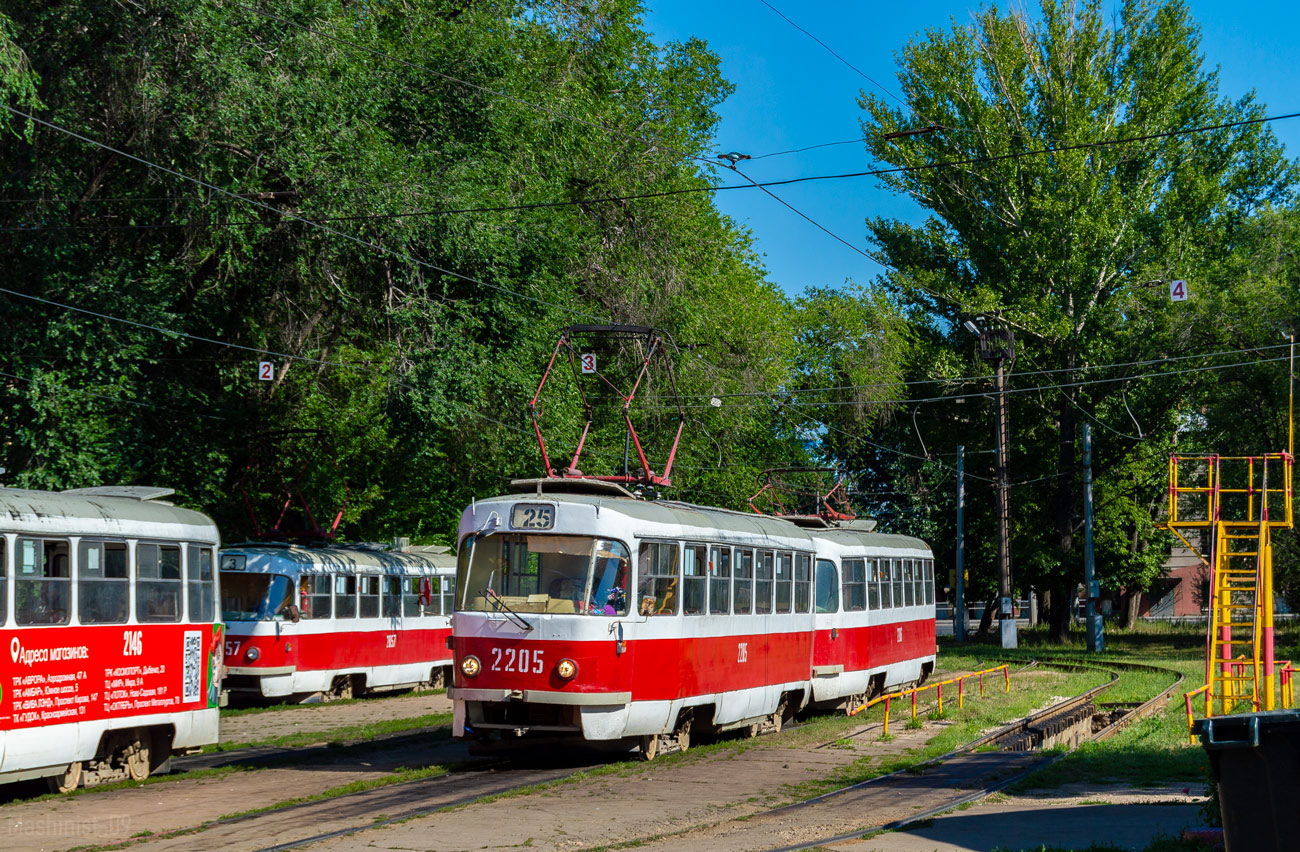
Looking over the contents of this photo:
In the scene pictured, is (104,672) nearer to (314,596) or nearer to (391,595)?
(314,596)

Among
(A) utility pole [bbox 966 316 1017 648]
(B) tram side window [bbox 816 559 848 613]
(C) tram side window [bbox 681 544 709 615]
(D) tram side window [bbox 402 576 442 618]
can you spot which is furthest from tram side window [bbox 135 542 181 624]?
(A) utility pole [bbox 966 316 1017 648]

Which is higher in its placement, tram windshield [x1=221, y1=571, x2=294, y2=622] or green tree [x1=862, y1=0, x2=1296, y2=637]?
green tree [x1=862, y1=0, x2=1296, y2=637]

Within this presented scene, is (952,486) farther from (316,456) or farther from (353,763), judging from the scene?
(353,763)

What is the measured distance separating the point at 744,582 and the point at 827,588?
4109 millimetres

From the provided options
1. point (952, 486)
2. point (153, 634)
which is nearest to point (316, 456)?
point (153, 634)

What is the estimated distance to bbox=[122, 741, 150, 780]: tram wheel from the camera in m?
14.9

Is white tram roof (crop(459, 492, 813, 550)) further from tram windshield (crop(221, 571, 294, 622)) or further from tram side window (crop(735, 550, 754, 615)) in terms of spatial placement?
tram windshield (crop(221, 571, 294, 622))

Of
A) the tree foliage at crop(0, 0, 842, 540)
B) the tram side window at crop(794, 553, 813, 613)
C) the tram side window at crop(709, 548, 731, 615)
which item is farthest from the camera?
the tree foliage at crop(0, 0, 842, 540)

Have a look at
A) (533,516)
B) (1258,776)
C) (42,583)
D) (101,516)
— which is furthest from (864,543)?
(1258,776)

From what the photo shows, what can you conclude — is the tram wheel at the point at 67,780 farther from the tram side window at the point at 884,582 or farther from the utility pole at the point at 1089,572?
the utility pole at the point at 1089,572

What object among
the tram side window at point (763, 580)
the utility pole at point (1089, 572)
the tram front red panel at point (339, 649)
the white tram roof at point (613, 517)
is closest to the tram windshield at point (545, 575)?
the white tram roof at point (613, 517)

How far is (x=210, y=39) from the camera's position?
2212 cm

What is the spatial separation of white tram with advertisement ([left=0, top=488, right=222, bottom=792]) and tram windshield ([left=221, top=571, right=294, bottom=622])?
29.6 ft

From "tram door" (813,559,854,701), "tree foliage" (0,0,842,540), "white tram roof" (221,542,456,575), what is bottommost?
"tram door" (813,559,854,701)
